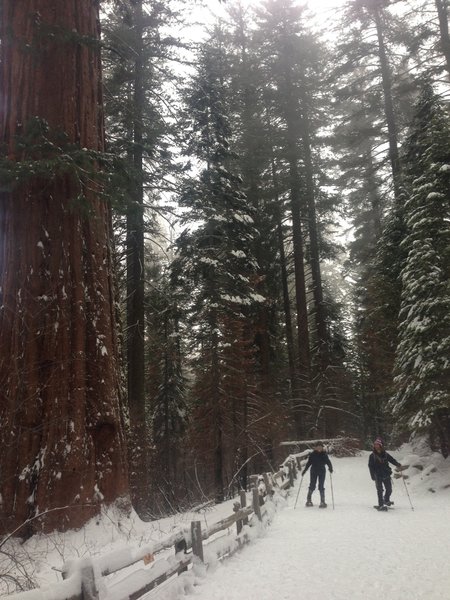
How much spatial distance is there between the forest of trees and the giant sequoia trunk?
0.03 metres

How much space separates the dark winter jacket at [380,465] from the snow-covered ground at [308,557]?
1329 millimetres

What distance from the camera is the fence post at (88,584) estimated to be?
11.8 feet

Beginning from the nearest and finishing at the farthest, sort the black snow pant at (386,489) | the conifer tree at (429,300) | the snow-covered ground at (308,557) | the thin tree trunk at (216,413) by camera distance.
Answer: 1. the snow-covered ground at (308,557)
2. the black snow pant at (386,489)
3. the conifer tree at (429,300)
4. the thin tree trunk at (216,413)

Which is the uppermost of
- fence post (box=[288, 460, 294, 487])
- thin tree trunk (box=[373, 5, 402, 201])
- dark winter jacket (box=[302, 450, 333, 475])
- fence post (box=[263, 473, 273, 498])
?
thin tree trunk (box=[373, 5, 402, 201])

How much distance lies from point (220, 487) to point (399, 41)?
21.5 metres

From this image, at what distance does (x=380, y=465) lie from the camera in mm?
12391

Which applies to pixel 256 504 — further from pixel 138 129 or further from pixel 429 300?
pixel 138 129

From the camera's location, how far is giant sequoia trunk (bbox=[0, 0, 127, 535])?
643 centimetres

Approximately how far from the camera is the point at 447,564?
21.8ft

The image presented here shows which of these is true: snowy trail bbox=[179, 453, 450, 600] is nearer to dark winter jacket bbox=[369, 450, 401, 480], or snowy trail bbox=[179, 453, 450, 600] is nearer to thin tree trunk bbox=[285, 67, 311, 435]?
dark winter jacket bbox=[369, 450, 401, 480]

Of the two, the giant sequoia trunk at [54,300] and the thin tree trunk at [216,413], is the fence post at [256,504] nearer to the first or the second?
the giant sequoia trunk at [54,300]

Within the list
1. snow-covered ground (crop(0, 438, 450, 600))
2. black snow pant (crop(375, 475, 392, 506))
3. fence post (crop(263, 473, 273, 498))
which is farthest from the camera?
fence post (crop(263, 473, 273, 498))

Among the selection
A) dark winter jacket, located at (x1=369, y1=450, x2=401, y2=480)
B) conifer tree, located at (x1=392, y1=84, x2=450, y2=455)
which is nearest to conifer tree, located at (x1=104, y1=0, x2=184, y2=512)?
dark winter jacket, located at (x1=369, y1=450, x2=401, y2=480)

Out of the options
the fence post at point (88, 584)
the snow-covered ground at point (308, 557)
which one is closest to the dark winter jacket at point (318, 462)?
the snow-covered ground at point (308, 557)
